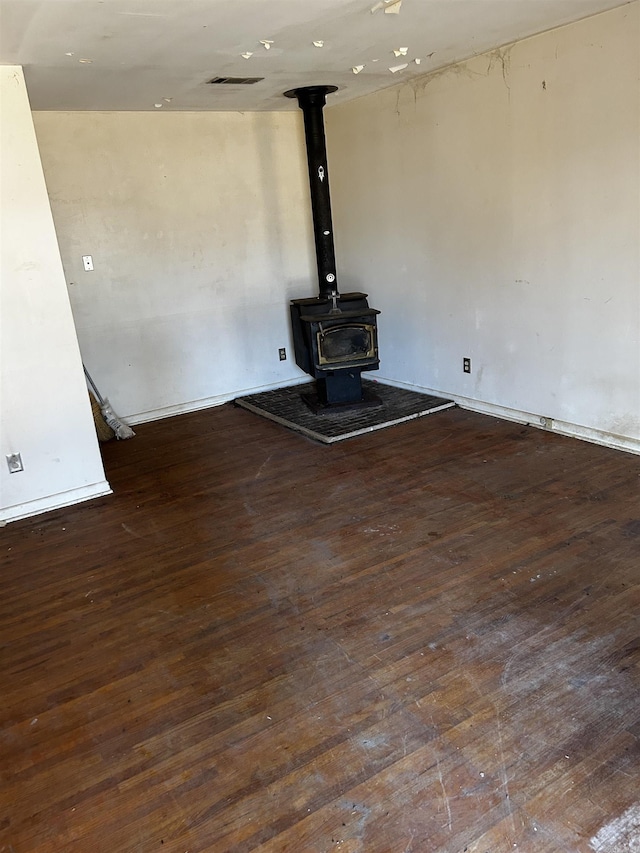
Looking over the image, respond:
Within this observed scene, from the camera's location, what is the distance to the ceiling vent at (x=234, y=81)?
12.3ft

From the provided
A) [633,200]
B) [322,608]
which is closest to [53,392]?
[322,608]

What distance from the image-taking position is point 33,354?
10.9 feet

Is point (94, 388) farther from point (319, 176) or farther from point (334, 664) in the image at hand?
point (334, 664)

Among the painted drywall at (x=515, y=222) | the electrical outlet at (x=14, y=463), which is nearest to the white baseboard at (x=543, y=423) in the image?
the painted drywall at (x=515, y=222)

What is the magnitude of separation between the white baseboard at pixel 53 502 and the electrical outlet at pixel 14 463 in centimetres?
20

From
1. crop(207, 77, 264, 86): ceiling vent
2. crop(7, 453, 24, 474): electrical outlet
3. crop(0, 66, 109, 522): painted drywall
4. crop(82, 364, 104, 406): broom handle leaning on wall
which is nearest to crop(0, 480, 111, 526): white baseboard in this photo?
crop(0, 66, 109, 522): painted drywall

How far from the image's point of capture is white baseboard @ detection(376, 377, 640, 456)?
3.57 meters

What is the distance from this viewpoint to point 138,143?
14.9 feet

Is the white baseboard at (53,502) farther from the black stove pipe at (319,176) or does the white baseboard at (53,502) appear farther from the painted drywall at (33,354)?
the black stove pipe at (319,176)

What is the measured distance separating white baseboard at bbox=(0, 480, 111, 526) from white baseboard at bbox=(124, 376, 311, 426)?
1.26m

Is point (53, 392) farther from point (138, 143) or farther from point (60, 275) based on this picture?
point (138, 143)

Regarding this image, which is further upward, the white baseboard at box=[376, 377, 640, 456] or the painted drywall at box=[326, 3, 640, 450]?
the painted drywall at box=[326, 3, 640, 450]

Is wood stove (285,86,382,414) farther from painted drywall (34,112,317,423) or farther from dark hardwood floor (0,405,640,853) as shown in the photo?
dark hardwood floor (0,405,640,853)

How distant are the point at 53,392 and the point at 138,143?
219 centimetres
